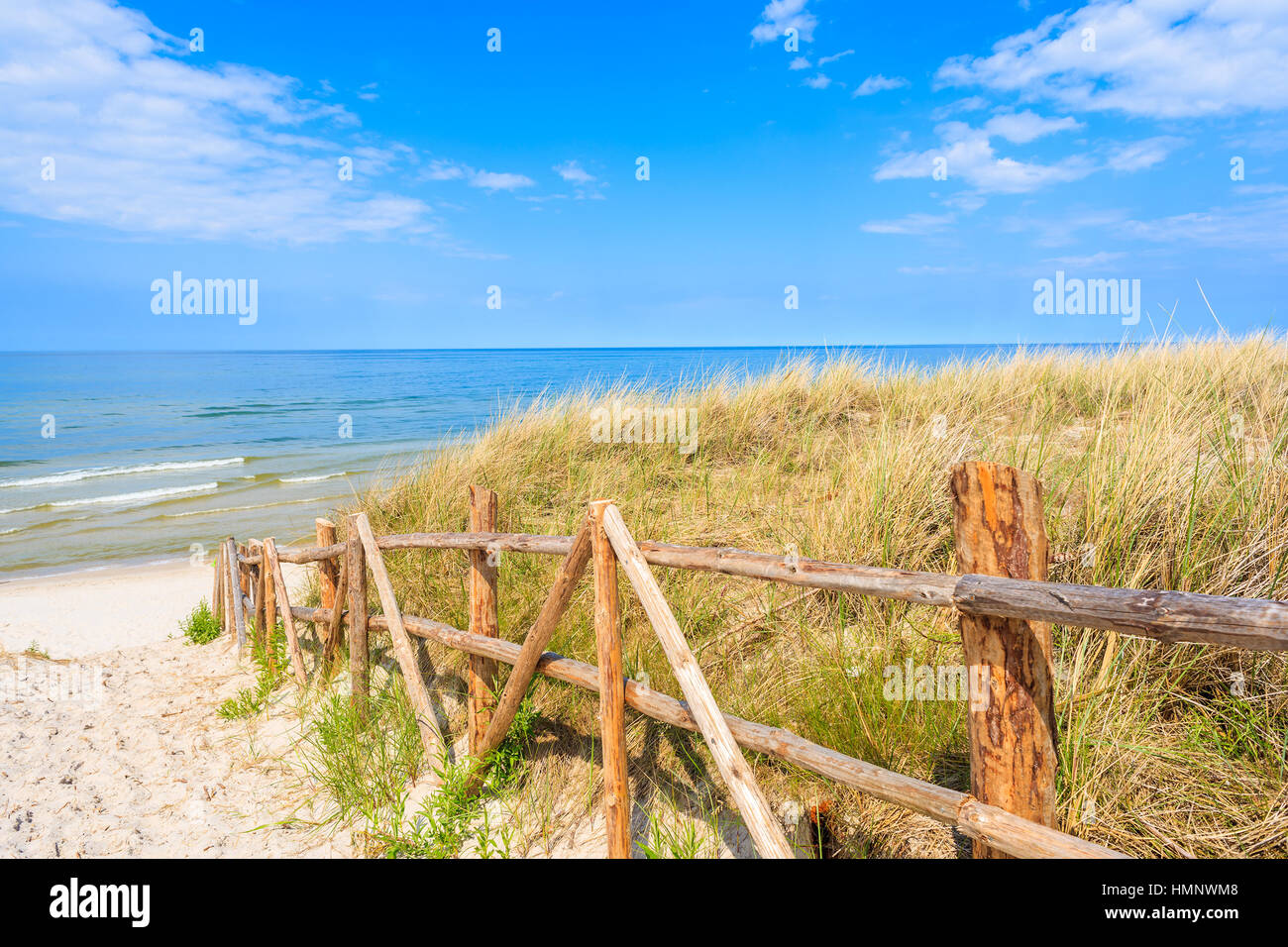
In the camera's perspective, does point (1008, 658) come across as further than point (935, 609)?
No

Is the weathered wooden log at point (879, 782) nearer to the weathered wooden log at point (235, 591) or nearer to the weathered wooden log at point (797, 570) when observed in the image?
the weathered wooden log at point (797, 570)

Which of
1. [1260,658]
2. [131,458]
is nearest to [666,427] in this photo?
[1260,658]

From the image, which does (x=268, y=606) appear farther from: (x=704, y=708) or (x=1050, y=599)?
(x=1050, y=599)

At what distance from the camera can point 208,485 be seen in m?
17.8

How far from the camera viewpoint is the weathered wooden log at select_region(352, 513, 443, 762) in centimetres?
420

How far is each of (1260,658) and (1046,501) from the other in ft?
5.26

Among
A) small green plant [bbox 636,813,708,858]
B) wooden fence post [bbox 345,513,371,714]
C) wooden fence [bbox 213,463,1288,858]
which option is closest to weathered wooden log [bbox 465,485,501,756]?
wooden fence [bbox 213,463,1288,858]

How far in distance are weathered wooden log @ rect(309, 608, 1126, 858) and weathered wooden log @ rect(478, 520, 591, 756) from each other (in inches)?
5.4

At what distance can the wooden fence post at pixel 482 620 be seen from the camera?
160 inches

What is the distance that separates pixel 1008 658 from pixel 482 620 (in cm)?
286

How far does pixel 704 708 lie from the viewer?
2.68 m

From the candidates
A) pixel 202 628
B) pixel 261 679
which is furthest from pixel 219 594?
pixel 261 679

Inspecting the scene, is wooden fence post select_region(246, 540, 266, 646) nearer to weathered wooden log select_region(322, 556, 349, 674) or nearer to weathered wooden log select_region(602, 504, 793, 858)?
weathered wooden log select_region(322, 556, 349, 674)
